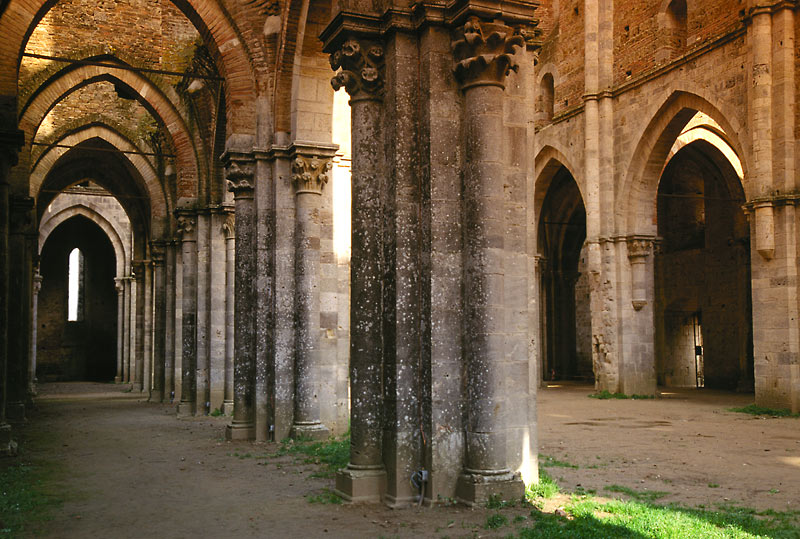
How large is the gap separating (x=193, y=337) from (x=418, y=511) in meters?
12.3

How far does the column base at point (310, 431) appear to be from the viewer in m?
11.2

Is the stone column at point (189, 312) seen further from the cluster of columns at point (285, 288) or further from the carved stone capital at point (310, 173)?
the carved stone capital at point (310, 173)

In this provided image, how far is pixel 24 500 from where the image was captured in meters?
7.46

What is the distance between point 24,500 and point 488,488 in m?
4.54

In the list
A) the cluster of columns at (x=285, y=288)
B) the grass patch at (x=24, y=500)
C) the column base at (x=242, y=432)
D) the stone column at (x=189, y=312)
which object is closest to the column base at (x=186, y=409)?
the stone column at (x=189, y=312)

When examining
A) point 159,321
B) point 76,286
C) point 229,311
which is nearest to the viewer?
point 229,311

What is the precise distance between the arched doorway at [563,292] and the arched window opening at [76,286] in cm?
2445

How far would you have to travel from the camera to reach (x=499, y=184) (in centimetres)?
662

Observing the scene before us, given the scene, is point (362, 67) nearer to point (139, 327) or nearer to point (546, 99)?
point (546, 99)

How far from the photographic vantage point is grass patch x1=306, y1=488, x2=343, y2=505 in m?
6.92

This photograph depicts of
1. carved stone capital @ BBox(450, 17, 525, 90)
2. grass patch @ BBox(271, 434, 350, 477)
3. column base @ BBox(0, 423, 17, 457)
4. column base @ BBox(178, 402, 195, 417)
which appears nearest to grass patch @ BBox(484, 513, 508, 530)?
grass patch @ BBox(271, 434, 350, 477)

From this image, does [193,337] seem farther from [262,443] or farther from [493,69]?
[493,69]

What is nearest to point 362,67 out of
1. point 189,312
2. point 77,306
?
point 189,312

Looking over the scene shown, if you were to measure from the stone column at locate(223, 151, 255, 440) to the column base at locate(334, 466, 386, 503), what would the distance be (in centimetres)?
550
